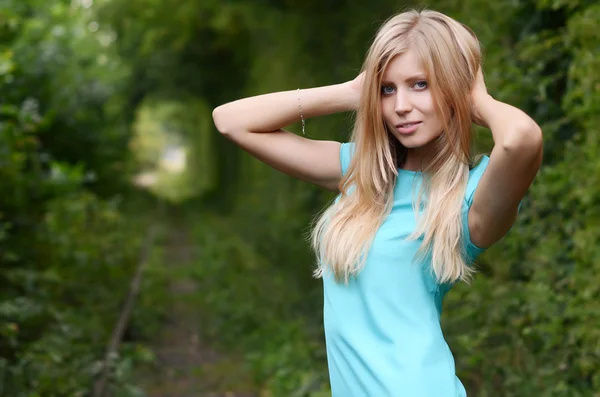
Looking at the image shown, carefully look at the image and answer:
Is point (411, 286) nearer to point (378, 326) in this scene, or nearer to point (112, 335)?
point (378, 326)

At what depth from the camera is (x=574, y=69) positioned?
4238mm

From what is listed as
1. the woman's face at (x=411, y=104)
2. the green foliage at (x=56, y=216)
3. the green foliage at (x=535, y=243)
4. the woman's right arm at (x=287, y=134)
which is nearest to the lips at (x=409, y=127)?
the woman's face at (x=411, y=104)

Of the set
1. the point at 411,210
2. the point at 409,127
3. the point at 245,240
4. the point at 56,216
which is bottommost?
the point at 245,240

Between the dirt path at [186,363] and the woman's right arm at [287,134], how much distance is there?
4.98m

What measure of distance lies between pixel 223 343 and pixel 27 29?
4220 millimetres

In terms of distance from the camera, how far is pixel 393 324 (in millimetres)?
1859

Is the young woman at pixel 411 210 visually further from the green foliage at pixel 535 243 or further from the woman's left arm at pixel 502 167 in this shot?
the green foliage at pixel 535 243

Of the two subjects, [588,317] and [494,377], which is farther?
[494,377]

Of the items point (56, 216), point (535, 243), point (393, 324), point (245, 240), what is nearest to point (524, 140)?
point (393, 324)

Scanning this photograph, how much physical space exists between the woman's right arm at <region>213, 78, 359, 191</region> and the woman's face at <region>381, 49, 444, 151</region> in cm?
25

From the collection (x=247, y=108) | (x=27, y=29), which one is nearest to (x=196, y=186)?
(x=27, y=29)

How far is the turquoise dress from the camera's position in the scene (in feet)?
5.96

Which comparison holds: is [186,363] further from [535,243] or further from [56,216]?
[535,243]

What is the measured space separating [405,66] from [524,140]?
0.39 m
